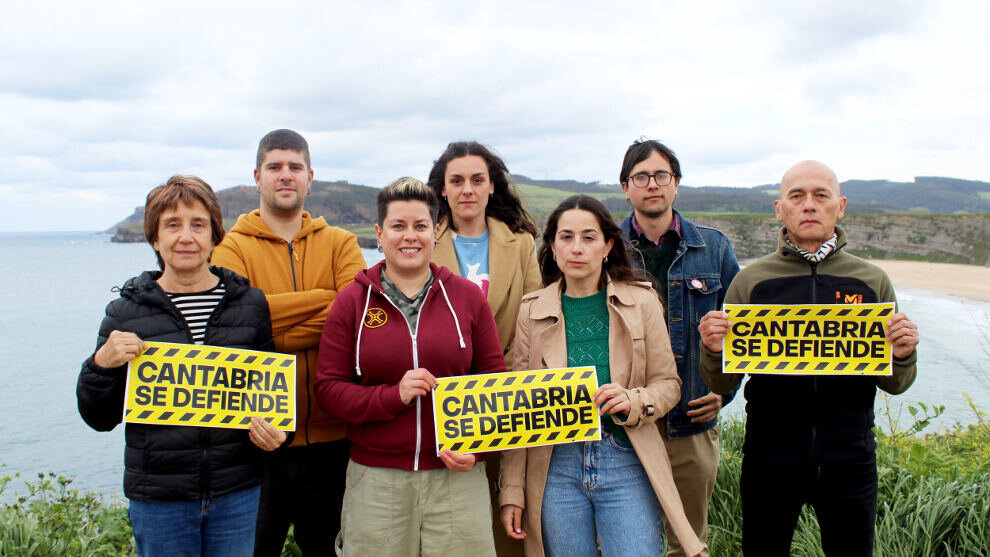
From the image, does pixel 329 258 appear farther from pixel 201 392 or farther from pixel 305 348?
pixel 201 392

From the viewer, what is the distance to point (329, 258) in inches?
170

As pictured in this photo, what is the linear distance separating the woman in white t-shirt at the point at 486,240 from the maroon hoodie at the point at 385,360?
999mm

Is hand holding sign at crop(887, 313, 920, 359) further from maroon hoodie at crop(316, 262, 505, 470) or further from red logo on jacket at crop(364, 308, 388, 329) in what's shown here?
red logo on jacket at crop(364, 308, 388, 329)

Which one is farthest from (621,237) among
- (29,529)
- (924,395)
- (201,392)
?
(924,395)

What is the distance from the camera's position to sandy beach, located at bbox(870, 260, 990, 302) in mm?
34625

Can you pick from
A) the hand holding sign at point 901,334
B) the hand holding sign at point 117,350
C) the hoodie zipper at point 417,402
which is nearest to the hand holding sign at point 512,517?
the hoodie zipper at point 417,402

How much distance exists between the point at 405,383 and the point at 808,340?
239 centimetres

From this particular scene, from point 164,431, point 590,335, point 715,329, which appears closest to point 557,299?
point 590,335

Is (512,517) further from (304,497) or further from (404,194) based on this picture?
(404,194)

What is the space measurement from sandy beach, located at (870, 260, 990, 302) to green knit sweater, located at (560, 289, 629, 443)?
1288 inches

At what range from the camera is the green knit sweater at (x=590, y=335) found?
3.71 meters

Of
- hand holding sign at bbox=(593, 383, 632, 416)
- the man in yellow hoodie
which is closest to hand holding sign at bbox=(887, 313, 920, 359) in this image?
hand holding sign at bbox=(593, 383, 632, 416)

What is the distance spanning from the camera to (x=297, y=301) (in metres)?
3.84

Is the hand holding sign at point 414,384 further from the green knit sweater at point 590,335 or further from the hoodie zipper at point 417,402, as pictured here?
the green knit sweater at point 590,335
